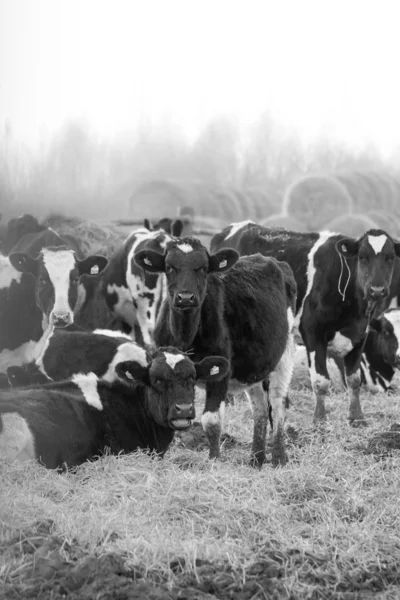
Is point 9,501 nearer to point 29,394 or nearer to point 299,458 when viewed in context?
point 29,394

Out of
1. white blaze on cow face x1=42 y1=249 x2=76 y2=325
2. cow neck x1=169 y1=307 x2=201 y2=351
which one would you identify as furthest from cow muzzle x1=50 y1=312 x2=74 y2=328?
cow neck x1=169 y1=307 x2=201 y2=351

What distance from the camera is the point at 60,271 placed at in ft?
30.6

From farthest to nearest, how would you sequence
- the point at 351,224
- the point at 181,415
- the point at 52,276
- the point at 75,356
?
the point at 351,224
the point at 52,276
the point at 75,356
the point at 181,415

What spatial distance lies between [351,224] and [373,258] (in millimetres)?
13196

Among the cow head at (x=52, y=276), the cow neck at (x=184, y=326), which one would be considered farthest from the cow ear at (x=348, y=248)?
the cow neck at (x=184, y=326)

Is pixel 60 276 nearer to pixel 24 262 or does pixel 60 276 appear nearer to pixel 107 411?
pixel 24 262

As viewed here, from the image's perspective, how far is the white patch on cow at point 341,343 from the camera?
33.1ft

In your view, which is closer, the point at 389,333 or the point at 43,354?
the point at 43,354

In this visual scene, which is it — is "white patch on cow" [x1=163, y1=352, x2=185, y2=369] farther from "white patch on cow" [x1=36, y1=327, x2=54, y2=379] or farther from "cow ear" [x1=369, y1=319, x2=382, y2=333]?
"cow ear" [x1=369, y1=319, x2=382, y2=333]

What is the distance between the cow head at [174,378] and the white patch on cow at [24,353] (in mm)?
2031

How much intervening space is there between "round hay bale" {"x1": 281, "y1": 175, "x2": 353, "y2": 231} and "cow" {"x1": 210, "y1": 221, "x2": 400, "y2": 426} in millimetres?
11736

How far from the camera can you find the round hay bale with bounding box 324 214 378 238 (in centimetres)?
2249

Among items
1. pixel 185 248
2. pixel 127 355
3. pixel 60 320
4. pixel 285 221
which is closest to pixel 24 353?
pixel 60 320

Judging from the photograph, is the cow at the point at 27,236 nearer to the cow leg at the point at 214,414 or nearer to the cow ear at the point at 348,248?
the cow ear at the point at 348,248
